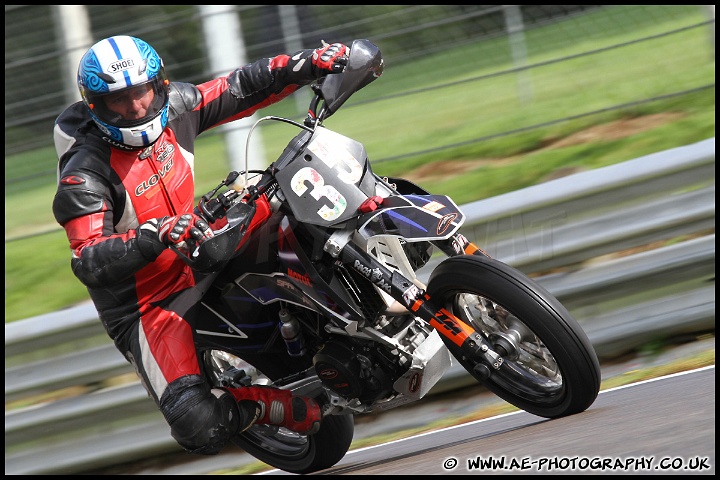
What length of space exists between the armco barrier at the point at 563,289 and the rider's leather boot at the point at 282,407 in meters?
0.82

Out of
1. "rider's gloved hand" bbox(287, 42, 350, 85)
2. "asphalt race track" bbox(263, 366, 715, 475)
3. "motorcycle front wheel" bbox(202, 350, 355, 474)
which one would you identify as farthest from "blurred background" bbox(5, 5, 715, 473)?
"rider's gloved hand" bbox(287, 42, 350, 85)

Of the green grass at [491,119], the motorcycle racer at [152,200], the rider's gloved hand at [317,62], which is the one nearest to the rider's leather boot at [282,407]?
the motorcycle racer at [152,200]

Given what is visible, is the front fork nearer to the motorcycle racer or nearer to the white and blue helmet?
the motorcycle racer

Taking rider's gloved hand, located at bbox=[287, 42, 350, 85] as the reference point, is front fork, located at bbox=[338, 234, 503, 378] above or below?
below

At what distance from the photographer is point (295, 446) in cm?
522

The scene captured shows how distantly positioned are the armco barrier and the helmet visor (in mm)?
1410

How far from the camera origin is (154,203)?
14.7ft

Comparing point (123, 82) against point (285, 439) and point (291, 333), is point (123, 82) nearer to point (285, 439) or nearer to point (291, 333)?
point (291, 333)

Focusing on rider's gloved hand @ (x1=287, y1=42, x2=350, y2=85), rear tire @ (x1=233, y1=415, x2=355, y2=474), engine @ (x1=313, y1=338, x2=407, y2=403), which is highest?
rider's gloved hand @ (x1=287, y1=42, x2=350, y2=85)

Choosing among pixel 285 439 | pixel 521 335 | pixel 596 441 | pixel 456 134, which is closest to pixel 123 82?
pixel 521 335

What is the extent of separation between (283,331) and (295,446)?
0.96 meters

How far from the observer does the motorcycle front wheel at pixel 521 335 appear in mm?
3795

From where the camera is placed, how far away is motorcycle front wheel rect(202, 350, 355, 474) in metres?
5.04

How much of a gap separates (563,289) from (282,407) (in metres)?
1.46
